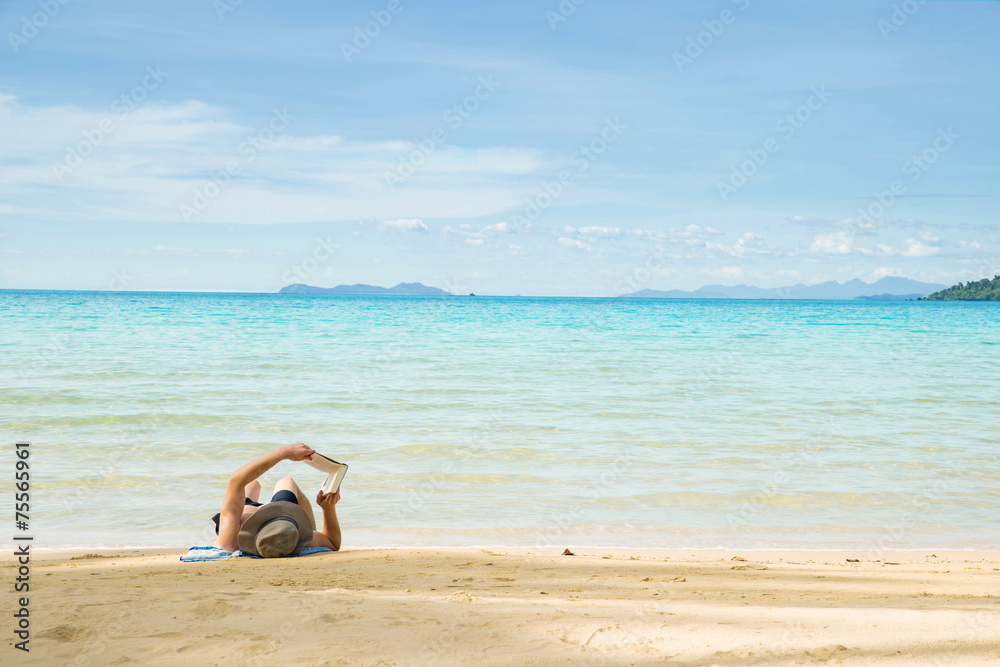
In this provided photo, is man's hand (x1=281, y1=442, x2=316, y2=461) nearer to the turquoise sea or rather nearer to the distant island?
the turquoise sea

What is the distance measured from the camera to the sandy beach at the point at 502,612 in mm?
3250

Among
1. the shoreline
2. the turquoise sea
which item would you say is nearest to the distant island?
the turquoise sea

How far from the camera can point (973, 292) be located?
125m

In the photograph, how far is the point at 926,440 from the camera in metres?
9.98

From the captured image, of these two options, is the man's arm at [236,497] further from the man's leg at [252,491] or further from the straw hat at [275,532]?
the man's leg at [252,491]

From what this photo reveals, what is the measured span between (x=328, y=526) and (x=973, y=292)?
146480 millimetres

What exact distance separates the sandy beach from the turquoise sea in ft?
4.24

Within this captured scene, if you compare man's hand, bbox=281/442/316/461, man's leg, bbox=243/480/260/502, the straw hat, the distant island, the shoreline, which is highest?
the distant island

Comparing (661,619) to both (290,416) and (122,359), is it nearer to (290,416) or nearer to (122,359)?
(290,416)

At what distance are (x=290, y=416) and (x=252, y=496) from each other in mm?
5525

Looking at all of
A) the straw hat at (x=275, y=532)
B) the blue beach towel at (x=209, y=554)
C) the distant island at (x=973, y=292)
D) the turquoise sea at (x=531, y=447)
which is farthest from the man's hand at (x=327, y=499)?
the distant island at (x=973, y=292)

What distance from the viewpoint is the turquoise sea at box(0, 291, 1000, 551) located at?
6625 mm

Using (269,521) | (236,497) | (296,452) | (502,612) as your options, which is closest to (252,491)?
(236,497)

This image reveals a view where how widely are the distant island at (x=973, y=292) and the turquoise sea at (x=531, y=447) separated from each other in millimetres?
121714
